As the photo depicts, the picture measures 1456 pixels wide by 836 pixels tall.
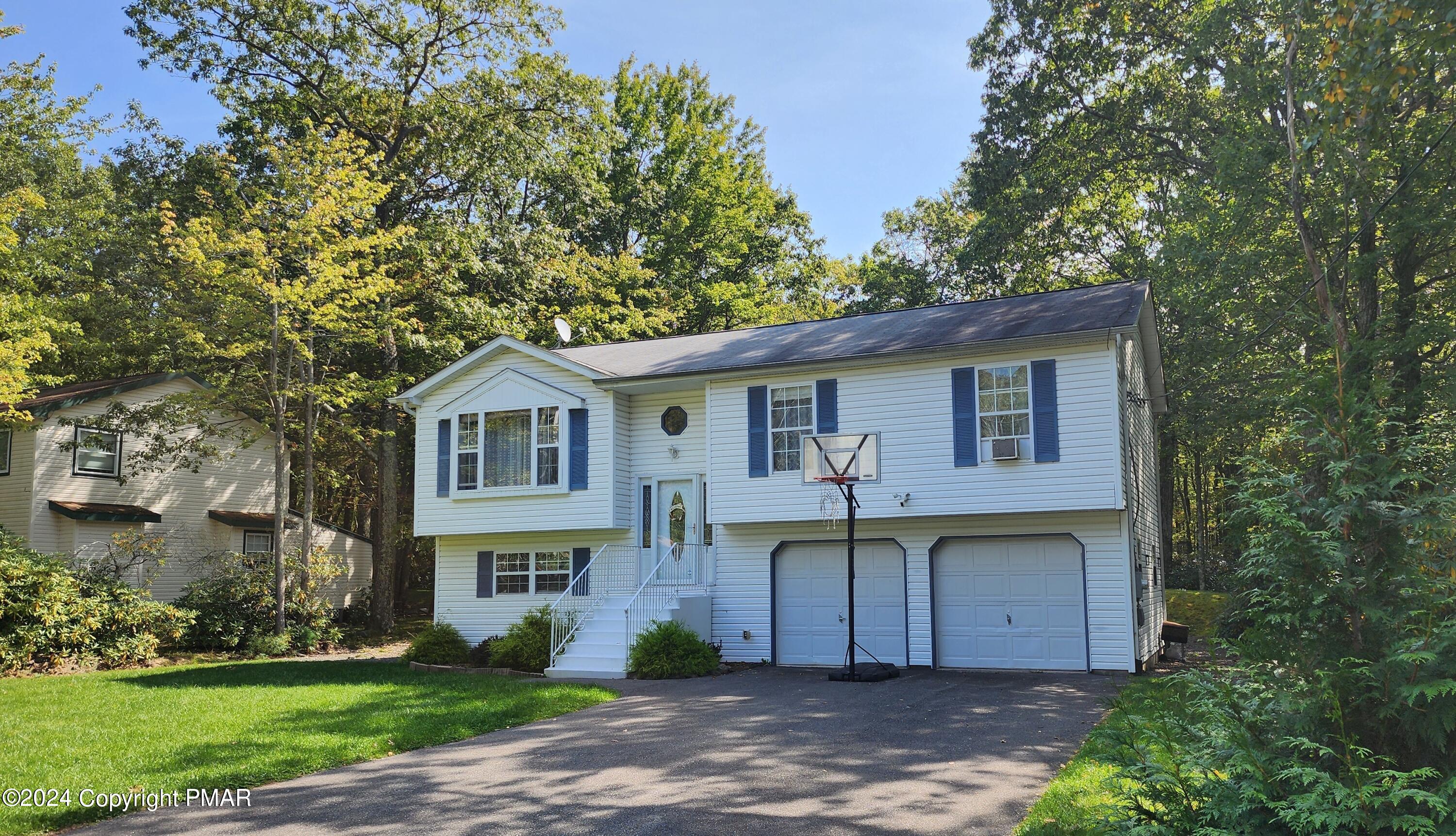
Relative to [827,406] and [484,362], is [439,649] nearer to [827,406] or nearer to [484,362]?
[484,362]

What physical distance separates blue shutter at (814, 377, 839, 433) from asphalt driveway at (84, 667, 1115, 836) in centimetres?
573

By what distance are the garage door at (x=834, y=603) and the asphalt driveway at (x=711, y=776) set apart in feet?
14.8

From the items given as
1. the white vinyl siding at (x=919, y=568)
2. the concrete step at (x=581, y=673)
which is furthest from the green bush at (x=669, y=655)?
the white vinyl siding at (x=919, y=568)

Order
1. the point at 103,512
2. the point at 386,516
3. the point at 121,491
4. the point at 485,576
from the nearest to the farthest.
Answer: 1. the point at 485,576
2. the point at 103,512
3. the point at 121,491
4. the point at 386,516

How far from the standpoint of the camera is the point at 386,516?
25.7 m

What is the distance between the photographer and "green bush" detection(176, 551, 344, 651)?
68.3 feet

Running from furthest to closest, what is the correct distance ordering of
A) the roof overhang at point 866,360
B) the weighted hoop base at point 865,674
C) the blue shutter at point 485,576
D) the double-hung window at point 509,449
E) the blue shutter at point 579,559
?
1. the blue shutter at point 485,576
2. the blue shutter at point 579,559
3. the double-hung window at point 509,449
4. the roof overhang at point 866,360
5. the weighted hoop base at point 865,674

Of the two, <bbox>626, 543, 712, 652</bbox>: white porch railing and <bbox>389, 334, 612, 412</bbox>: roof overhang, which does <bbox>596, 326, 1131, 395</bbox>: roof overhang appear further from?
<bbox>626, 543, 712, 652</bbox>: white porch railing

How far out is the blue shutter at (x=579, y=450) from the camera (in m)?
18.8

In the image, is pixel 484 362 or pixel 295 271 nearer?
pixel 484 362

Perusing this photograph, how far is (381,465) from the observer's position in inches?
1047

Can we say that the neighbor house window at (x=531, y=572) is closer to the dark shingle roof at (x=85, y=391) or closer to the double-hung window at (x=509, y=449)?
the double-hung window at (x=509, y=449)

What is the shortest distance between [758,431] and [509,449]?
5251mm

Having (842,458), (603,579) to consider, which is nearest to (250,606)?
(603,579)
